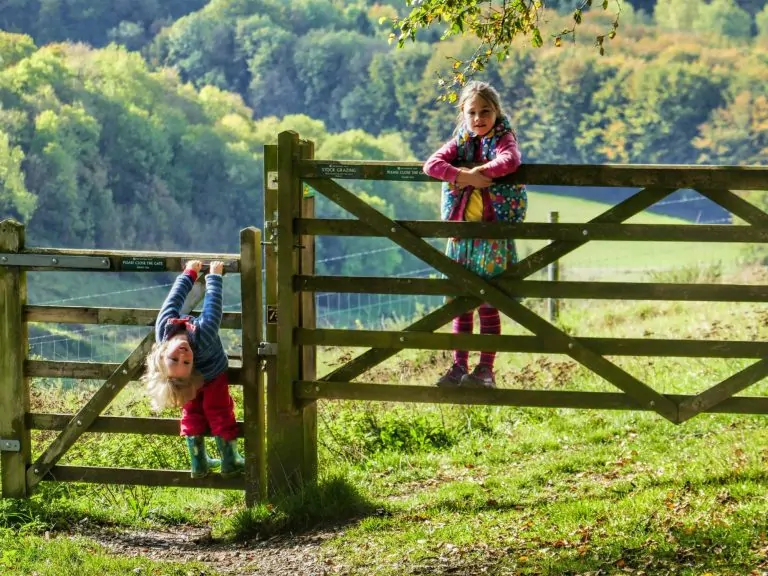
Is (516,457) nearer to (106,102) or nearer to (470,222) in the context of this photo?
(470,222)

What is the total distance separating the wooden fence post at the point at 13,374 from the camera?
7.57m

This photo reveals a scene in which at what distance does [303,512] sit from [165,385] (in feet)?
4.12

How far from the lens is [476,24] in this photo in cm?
815

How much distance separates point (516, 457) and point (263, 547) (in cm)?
265

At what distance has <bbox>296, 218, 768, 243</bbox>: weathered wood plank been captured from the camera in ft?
21.5

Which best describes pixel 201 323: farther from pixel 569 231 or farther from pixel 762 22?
pixel 762 22

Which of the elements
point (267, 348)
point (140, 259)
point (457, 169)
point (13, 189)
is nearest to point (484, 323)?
point (457, 169)

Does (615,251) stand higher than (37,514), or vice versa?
(37,514)

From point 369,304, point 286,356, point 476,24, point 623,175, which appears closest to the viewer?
point 623,175

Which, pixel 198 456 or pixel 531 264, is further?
pixel 198 456

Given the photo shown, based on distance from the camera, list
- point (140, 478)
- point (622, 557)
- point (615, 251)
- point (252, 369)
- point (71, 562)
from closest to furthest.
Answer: point (622, 557), point (71, 562), point (252, 369), point (140, 478), point (615, 251)

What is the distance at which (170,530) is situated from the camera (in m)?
7.61

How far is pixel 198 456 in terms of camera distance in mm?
7363

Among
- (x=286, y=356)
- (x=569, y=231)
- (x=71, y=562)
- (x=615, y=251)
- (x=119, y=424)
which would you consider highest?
(x=569, y=231)
